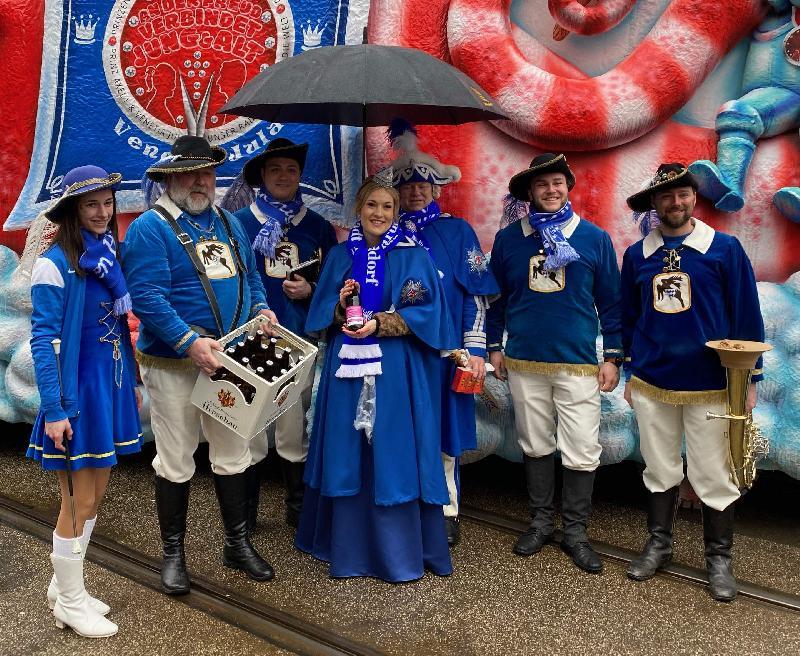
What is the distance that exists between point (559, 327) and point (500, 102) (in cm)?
131

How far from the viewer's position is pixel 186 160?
10.3 ft

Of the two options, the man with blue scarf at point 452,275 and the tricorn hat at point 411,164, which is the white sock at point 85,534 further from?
the tricorn hat at point 411,164

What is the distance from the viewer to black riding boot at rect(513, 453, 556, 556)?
3.73 meters

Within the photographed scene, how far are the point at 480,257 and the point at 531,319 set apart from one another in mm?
346

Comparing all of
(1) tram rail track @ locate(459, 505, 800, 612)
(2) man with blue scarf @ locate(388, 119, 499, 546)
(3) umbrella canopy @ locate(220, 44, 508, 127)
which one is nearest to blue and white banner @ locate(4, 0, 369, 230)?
(2) man with blue scarf @ locate(388, 119, 499, 546)

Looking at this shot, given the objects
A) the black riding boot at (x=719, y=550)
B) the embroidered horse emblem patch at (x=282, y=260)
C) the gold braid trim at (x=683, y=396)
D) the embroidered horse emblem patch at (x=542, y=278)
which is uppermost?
the embroidered horse emblem patch at (x=542, y=278)

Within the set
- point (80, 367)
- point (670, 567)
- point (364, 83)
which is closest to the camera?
point (80, 367)

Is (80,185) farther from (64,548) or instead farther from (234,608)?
(234,608)

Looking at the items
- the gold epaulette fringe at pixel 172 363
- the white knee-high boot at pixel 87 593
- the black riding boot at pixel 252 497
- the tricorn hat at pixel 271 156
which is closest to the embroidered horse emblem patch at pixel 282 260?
the tricorn hat at pixel 271 156

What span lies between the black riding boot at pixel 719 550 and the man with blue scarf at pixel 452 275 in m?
1.01

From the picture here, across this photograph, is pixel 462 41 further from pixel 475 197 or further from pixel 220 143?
pixel 220 143

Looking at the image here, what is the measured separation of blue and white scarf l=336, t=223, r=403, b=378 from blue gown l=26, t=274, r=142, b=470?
0.87 m

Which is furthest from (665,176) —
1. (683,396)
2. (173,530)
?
(173,530)

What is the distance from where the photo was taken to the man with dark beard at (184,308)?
10.0ft
